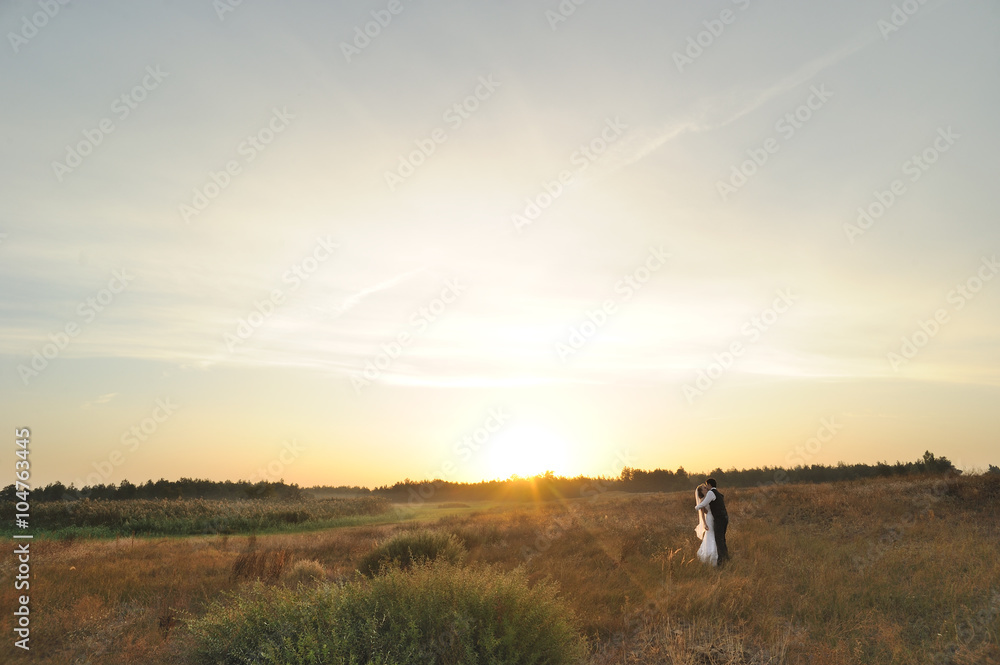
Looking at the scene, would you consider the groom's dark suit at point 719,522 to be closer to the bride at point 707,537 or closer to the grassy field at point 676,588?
the bride at point 707,537

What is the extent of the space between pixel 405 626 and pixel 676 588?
5.62 meters

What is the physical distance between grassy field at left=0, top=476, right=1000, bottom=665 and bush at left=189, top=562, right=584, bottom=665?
239 mm

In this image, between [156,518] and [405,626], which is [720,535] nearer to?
[405,626]

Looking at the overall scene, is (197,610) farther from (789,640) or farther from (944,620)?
(944,620)

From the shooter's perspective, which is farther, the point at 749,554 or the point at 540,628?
the point at 749,554

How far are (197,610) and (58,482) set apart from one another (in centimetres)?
5886

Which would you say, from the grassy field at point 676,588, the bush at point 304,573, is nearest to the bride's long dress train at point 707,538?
the grassy field at point 676,588

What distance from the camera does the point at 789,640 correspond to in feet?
25.5

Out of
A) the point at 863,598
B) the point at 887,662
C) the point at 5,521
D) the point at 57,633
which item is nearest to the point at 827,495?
the point at 863,598

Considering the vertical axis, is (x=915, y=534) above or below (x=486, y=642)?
below

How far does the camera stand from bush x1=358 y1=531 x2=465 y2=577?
15.0 metres

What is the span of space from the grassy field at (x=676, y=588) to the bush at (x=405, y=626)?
239 mm

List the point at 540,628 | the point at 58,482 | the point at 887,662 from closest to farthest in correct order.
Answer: the point at 540,628, the point at 887,662, the point at 58,482

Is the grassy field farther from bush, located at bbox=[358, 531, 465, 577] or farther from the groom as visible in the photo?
bush, located at bbox=[358, 531, 465, 577]
